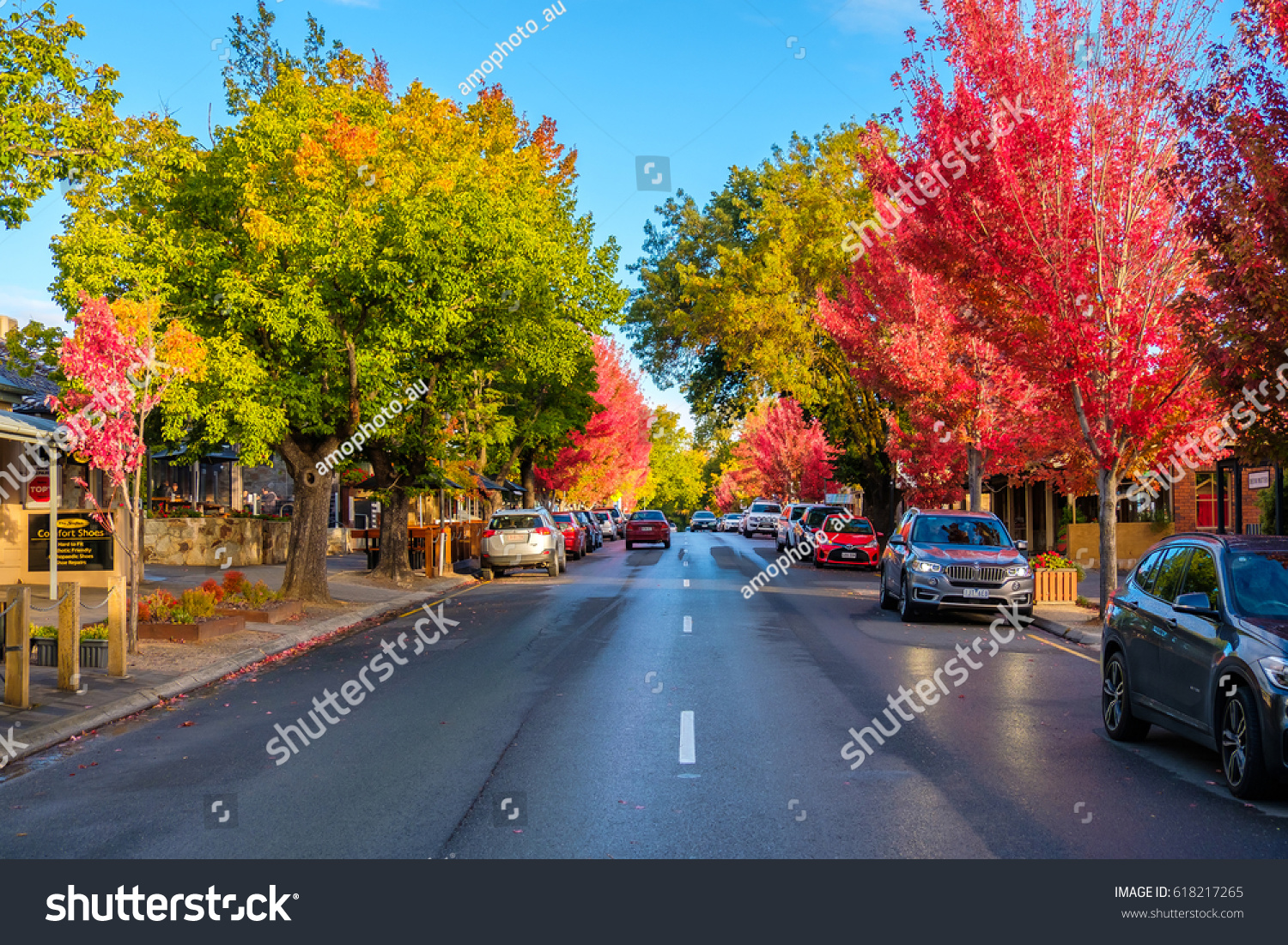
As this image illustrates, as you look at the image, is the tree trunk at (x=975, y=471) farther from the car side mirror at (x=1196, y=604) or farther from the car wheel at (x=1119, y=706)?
the car side mirror at (x=1196, y=604)

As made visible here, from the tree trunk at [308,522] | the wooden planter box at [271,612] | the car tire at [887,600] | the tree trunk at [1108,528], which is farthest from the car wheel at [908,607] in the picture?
the tree trunk at [308,522]

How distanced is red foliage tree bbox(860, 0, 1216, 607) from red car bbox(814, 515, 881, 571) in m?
16.1

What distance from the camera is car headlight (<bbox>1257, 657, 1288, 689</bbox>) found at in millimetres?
6707

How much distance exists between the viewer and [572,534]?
133 feet

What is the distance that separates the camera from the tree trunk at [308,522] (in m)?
20.2

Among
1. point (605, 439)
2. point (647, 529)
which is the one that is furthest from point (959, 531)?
point (605, 439)

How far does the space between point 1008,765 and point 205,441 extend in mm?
16319

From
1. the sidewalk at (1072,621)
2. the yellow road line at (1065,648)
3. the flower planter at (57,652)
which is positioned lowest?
the yellow road line at (1065,648)

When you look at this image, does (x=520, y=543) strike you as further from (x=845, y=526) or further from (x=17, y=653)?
(x=17, y=653)

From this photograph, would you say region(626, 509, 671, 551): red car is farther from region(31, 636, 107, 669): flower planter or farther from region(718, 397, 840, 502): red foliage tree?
region(31, 636, 107, 669): flower planter

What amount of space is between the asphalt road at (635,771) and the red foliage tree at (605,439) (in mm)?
37643

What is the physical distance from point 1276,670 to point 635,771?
13.4 feet

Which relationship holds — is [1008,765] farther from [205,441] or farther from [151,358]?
[205,441]

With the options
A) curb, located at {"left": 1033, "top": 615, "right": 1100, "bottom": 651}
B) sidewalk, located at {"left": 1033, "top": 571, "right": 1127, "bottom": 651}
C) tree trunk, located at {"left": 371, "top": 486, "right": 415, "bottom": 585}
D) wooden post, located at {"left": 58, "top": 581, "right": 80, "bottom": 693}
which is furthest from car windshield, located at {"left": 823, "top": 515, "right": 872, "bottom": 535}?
wooden post, located at {"left": 58, "top": 581, "right": 80, "bottom": 693}
